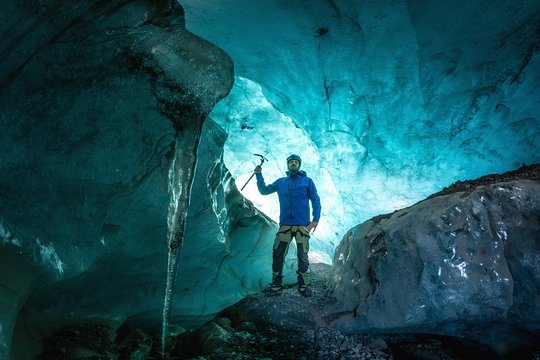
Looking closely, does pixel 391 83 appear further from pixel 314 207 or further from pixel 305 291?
pixel 305 291

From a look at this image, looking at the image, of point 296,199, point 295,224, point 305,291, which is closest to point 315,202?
point 296,199

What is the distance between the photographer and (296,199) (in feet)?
17.1

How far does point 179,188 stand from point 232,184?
211 centimetres

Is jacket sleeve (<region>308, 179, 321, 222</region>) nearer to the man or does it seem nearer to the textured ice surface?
the man

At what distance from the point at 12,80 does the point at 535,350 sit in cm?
600

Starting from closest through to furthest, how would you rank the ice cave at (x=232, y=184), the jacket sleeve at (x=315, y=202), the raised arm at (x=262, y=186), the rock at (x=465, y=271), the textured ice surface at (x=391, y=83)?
the ice cave at (x=232, y=184)
the rock at (x=465, y=271)
the textured ice surface at (x=391, y=83)
the jacket sleeve at (x=315, y=202)
the raised arm at (x=262, y=186)

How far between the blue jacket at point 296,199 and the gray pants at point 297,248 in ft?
0.43

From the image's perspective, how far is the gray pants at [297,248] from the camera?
4941 millimetres

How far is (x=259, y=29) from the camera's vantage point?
509cm

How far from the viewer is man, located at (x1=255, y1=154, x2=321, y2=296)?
497cm

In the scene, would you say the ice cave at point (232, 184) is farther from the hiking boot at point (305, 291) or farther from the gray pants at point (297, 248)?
the gray pants at point (297, 248)

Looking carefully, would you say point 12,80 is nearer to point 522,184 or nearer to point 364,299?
point 364,299

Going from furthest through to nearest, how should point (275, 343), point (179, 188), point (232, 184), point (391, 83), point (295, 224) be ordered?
1. point (391, 83)
2. point (232, 184)
3. point (295, 224)
4. point (275, 343)
5. point (179, 188)

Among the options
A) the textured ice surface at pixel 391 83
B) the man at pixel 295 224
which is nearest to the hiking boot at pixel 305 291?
the man at pixel 295 224
